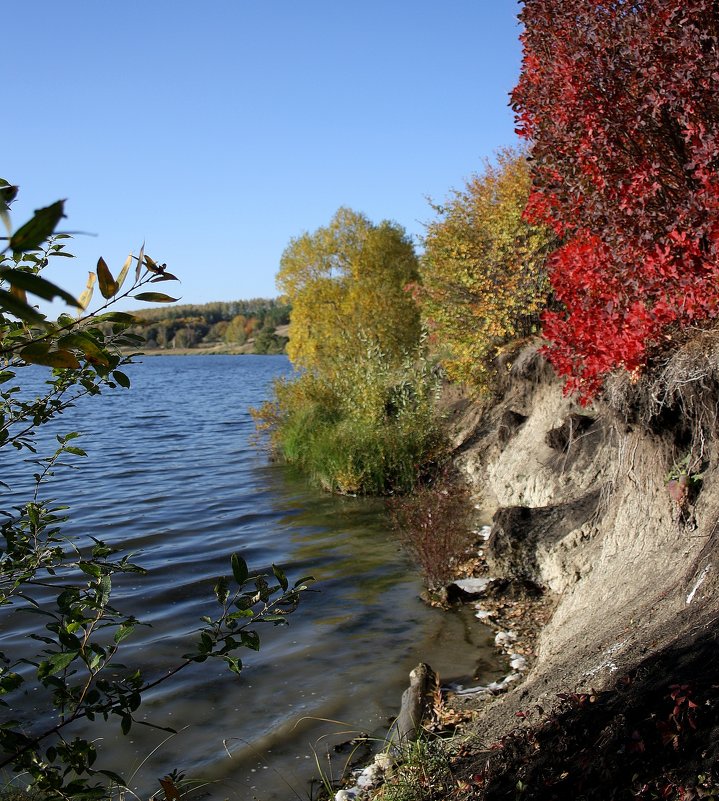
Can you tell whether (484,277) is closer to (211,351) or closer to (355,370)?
(355,370)

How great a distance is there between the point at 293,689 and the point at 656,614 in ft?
11.0

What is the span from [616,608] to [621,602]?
0.25 feet

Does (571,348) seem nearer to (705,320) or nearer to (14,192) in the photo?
(705,320)

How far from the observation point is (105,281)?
2.06 meters

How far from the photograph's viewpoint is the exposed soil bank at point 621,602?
3273mm

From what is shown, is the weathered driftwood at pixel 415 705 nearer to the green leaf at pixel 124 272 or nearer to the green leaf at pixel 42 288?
the green leaf at pixel 124 272

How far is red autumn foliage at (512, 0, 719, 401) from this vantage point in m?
5.37

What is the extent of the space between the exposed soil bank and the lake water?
118cm

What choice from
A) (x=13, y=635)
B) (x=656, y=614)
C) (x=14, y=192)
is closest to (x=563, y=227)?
(x=656, y=614)

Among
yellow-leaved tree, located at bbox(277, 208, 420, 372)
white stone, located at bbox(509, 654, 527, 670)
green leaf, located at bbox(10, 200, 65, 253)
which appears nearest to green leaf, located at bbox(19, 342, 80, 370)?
green leaf, located at bbox(10, 200, 65, 253)

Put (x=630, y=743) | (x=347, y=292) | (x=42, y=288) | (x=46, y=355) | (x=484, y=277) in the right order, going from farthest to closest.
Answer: (x=347, y=292) < (x=484, y=277) < (x=630, y=743) < (x=46, y=355) < (x=42, y=288)

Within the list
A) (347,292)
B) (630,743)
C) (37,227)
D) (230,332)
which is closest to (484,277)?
(347,292)

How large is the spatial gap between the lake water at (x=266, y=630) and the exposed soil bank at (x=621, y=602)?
118 centimetres

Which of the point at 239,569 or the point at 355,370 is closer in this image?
the point at 239,569
